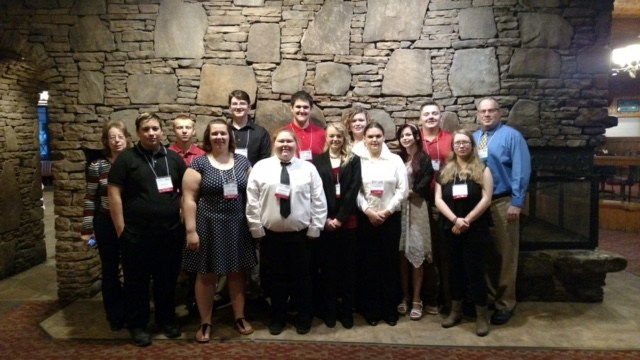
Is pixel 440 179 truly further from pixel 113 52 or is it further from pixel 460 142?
pixel 113 52

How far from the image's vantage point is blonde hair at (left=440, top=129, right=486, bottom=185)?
3.09 m

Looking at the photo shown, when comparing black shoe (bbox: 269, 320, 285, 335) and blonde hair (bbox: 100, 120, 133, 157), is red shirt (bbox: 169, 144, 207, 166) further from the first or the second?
black shoe (bbox: 269, 320, 285, 335)

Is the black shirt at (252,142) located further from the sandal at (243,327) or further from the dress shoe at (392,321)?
the dress shoe at (392,321)

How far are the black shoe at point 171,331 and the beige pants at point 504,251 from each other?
227 cm

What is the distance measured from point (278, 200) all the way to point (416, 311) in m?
1.33

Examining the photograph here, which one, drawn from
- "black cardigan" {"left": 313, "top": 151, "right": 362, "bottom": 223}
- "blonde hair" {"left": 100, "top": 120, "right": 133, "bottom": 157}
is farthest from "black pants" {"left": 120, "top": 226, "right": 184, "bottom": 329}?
"black cardigan" {"left": 313, "top": 151, "right": 362, "bottom": 223}

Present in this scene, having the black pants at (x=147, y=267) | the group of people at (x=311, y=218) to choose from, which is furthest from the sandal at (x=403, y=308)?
the black pants at (x=147, y=267)

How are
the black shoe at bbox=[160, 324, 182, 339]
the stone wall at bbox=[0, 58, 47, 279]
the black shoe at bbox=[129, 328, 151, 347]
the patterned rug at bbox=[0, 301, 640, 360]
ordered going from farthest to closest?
1. the stone wall at bbox=[0, 58, 47, 279]
2. the black shoe at bbox=[160, 324, 182, 339]
3. the black shoe at bbox=[129, 328, 151, 347]
4. the patterned rug at bbox=[0, 301, 640, 360]

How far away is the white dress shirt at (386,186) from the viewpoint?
3.12m

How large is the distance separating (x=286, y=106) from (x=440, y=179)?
1444 millimetres

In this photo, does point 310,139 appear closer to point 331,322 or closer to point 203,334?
point 331,322

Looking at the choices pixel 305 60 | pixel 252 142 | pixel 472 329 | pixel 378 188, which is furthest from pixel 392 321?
pixel 305 60

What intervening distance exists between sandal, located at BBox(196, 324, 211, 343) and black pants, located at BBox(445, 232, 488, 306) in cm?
170

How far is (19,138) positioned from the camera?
4914 millimetres
